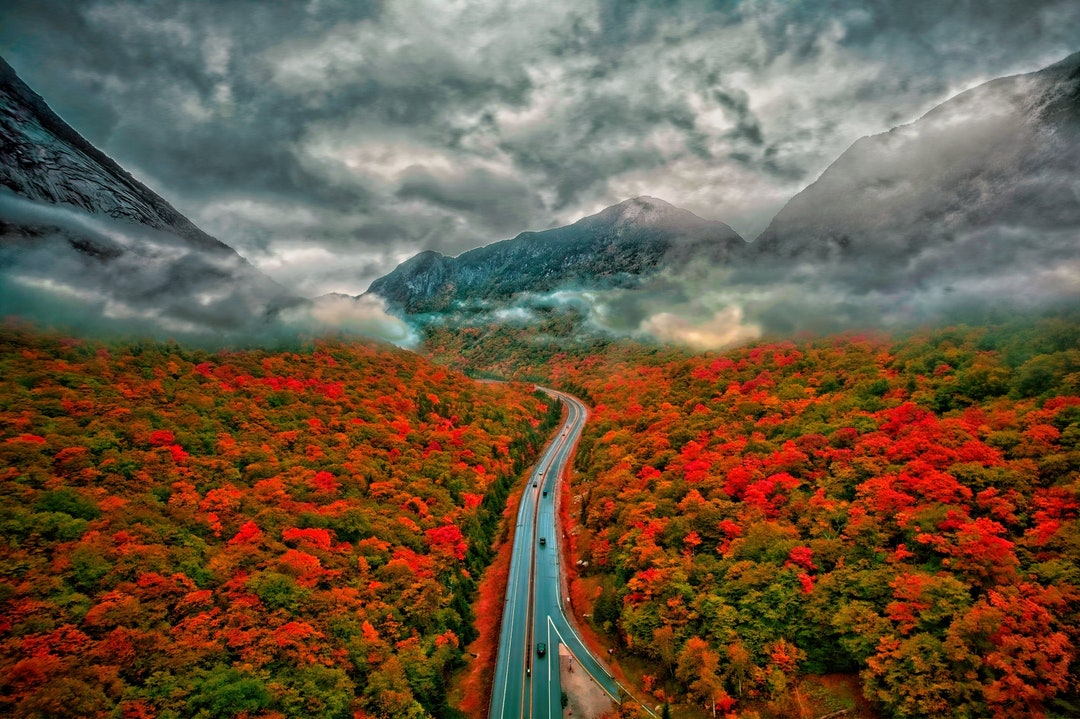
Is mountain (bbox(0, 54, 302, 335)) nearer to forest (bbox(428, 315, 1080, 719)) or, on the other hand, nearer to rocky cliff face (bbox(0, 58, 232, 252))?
rocky cliff face (bbox(0, 58, 232, 252))

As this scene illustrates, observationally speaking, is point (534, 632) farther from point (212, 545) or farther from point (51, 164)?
point (51, 164)

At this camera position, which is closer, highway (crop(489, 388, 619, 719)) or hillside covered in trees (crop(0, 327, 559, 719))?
hillside covered in trees (crop(0, 327, 559, 719))

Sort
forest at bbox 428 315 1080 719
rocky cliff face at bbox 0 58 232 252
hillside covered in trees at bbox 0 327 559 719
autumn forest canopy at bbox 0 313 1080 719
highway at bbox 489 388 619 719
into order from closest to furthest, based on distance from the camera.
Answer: hillside covered in trees at bbox 0 327 559 719 → autumn forest canopy at bbox 0 313 1080 719 → forest at bbox 428 315 1080 719 → highway at bbox 489 388 619 719 → rocky cliff face at bbox 0 58 232 252

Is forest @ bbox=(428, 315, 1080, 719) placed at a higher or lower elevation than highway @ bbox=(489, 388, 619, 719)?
higher

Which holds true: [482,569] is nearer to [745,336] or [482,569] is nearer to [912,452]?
[912,452]

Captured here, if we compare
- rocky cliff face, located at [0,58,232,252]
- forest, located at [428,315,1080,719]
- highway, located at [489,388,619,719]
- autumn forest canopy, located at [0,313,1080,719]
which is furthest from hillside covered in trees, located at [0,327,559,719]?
Result: rocky cliff face, located at [0,58,232,252]

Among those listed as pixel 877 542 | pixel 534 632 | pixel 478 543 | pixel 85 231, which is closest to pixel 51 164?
pixel 85 231

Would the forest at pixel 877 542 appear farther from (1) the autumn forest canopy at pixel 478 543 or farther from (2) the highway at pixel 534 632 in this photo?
(2) the highway at pixel 534 632

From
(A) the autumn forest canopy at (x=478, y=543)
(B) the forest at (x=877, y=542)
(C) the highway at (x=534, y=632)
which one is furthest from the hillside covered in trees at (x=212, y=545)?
(B) the forest at (x=877, y=542)
